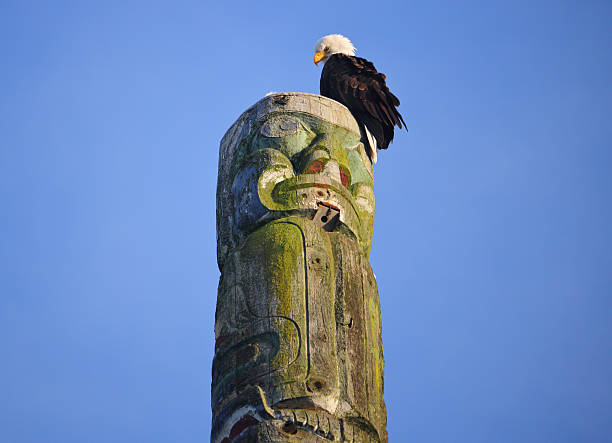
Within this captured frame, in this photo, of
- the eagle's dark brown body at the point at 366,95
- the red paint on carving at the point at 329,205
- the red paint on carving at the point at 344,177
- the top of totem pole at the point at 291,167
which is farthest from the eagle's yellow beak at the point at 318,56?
the red paint on carving at the point at 329,205

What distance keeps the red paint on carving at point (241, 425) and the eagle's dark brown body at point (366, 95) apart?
13.7 feet

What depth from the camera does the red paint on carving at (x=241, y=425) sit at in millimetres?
6379

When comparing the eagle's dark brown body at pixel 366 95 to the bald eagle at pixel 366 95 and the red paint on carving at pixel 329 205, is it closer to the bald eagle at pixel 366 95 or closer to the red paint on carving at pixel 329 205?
the bald eagle at pixel 366 95

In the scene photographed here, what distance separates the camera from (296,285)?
696cm

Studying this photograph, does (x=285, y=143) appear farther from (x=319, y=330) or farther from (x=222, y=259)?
(x=319, y=330)

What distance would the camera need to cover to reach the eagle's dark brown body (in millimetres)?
9734

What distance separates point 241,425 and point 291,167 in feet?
9.01

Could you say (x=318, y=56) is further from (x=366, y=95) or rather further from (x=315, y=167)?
(x=315, y=167)

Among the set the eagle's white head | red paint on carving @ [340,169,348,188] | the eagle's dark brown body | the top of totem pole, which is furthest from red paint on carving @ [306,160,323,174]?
the eagle's white head

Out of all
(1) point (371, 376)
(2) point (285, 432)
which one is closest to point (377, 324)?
(1) point (371, 376)

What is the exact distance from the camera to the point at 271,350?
6617 millimetres

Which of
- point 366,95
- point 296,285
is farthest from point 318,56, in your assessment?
point 296,285

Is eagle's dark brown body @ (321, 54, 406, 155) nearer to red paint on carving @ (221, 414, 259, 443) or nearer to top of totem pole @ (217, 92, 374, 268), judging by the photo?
top of totem pole @ (217, 92, 374, 268)

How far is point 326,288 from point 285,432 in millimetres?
1300
